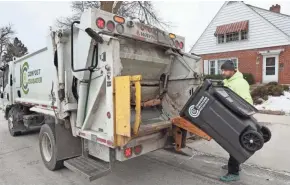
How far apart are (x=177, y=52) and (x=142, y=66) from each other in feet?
2.68

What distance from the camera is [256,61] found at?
17453 millimetres

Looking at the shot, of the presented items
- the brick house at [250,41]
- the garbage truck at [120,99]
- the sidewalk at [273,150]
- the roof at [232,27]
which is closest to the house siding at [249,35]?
the brick house at [250,41]

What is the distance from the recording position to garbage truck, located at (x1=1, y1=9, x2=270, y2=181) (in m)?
3.11

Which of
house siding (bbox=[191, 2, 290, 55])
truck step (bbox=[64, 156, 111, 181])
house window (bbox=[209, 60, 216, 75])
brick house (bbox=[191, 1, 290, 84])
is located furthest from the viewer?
house window (bbox=[209, 60, 216, 75])

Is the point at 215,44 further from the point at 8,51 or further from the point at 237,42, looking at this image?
the point at 8,51

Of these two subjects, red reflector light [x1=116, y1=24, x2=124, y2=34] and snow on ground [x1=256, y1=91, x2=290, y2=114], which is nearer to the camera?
red reflector light [x1=116, y1=24, x2=124, y2=34]

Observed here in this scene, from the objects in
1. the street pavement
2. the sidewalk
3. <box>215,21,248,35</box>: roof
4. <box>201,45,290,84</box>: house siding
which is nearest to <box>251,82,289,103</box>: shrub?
<box>201,45,290,84</box>: house siding

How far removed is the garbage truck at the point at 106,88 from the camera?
3.26 metres

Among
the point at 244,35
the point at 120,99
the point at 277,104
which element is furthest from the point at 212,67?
the point at 120,99

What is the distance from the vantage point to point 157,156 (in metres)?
5.32

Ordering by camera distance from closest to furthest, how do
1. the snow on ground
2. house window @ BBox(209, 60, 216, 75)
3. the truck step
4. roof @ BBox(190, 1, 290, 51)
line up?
the truck step
the snow on ground
roof @ BBox(190, 1, 290, 51)
house window @ BBox(209, 60, 216, 75)

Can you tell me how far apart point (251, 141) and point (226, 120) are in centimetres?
35

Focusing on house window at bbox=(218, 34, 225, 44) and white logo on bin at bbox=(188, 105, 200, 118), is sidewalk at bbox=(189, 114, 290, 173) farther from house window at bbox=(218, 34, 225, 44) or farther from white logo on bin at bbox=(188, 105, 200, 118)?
house window at bbox=(218, 34, 225, 44)

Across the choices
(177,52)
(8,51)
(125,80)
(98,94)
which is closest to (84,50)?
(98,94)
